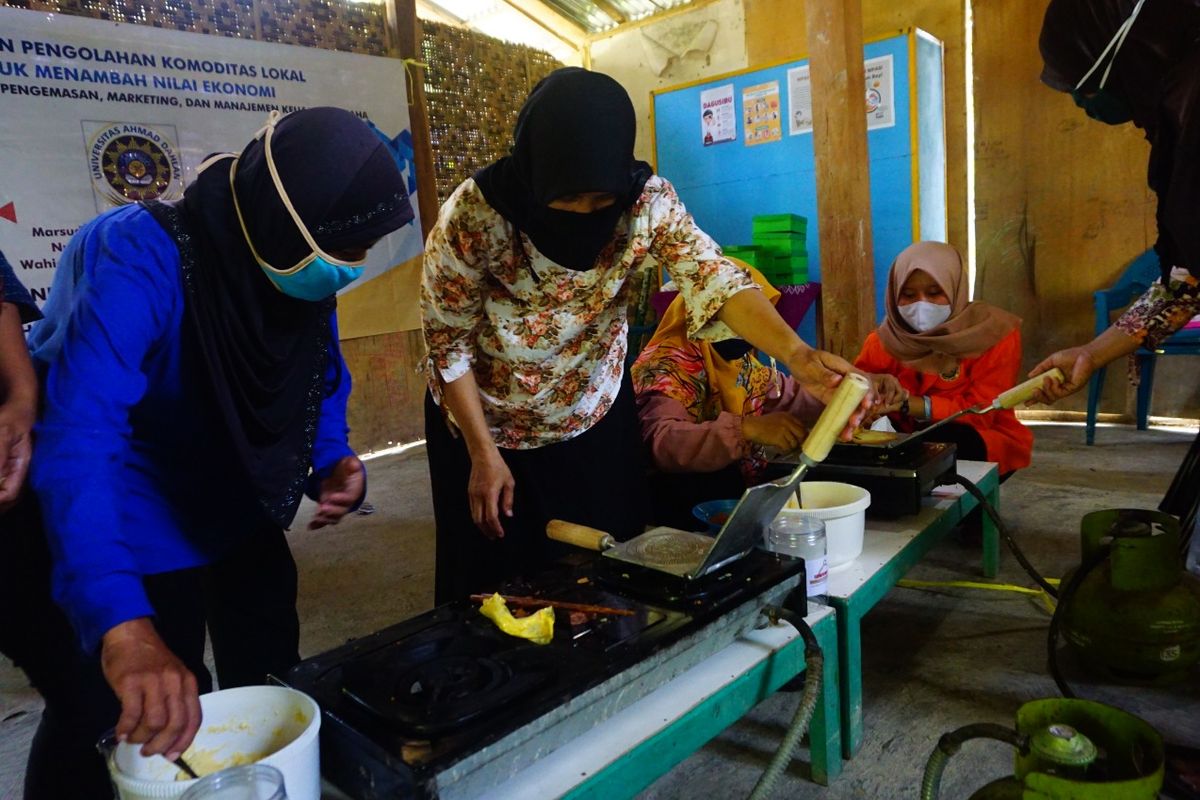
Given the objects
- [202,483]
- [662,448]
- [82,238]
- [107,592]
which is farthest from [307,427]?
[662,448]

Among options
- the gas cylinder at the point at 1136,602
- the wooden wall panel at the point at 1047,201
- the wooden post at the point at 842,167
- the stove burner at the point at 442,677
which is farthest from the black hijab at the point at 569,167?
the wooden wall panel at the point at 1047,201

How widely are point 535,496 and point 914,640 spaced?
106cm

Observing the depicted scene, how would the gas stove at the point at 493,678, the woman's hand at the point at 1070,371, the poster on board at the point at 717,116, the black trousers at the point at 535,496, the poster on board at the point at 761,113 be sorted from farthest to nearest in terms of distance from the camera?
the poster on board at the point at 717,116
the poster on board at the point at 761,113
the woman's hand at the point at 1070,371
the black trousers at the point at 535,496
the gas stove at the point at 493,678

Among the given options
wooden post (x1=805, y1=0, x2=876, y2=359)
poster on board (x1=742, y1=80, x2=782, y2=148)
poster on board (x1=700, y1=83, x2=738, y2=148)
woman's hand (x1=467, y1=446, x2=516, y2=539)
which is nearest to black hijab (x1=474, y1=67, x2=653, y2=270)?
woman's hand (x1=467, y1=446, x2=516, y2=539)

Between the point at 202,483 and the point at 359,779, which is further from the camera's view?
the point at 202,483

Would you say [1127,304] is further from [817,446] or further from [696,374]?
[817,446]

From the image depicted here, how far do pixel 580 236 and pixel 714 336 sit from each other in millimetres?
310

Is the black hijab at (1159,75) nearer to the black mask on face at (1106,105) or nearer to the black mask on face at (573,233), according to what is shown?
the black mask on face at (1106,105)

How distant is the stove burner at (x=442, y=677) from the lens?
762 millimetres

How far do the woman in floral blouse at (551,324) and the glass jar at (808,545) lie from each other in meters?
0.22

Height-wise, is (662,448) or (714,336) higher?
(714,336)

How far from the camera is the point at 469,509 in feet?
5.44

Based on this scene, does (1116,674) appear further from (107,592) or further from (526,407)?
(107,592)

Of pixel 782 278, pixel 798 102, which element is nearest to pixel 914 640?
pixel 782 278
